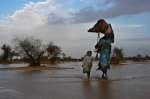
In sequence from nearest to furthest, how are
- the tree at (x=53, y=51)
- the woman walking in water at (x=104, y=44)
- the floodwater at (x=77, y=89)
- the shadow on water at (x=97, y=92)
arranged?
the shadow on water at (x=97, y=92) < the floodwater at (x=77, y=89) < the woman walking in water at (x=104, y=44) < the tree at (x=53, y=51)

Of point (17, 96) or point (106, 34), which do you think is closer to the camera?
point (17, 96)

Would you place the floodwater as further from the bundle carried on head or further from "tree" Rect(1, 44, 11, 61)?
"tree" Rect(1, 44, 11, 61)

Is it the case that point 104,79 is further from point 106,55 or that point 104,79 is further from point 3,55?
point 3,55

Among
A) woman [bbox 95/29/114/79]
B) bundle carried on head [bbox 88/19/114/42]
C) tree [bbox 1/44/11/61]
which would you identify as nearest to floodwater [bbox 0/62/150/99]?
woman [bbox 95/29/114/79]

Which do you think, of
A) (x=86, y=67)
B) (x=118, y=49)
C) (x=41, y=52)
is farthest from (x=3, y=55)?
(x=86, y=67)

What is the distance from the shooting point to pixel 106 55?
880 inches

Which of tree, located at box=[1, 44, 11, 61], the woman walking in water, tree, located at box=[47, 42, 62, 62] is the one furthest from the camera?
tree, located at box=[1, 44, 11, 61]

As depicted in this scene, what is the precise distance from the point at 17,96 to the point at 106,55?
32.3 ft

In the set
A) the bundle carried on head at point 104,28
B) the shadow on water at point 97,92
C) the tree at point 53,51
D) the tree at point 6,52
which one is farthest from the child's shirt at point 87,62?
the tree at point 6,52

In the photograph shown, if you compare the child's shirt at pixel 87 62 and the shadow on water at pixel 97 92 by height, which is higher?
the child's shirt at pixel 87 62

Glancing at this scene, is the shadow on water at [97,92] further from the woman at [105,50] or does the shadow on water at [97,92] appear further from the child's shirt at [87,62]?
the child's shirt at [87,62]

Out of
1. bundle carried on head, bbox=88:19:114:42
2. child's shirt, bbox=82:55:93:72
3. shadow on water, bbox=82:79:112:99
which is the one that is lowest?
shadow on water, bbox=82:79:112:99

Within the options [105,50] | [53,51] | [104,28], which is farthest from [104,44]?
[53,51]

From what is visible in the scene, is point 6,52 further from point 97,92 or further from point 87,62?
point 97,92
